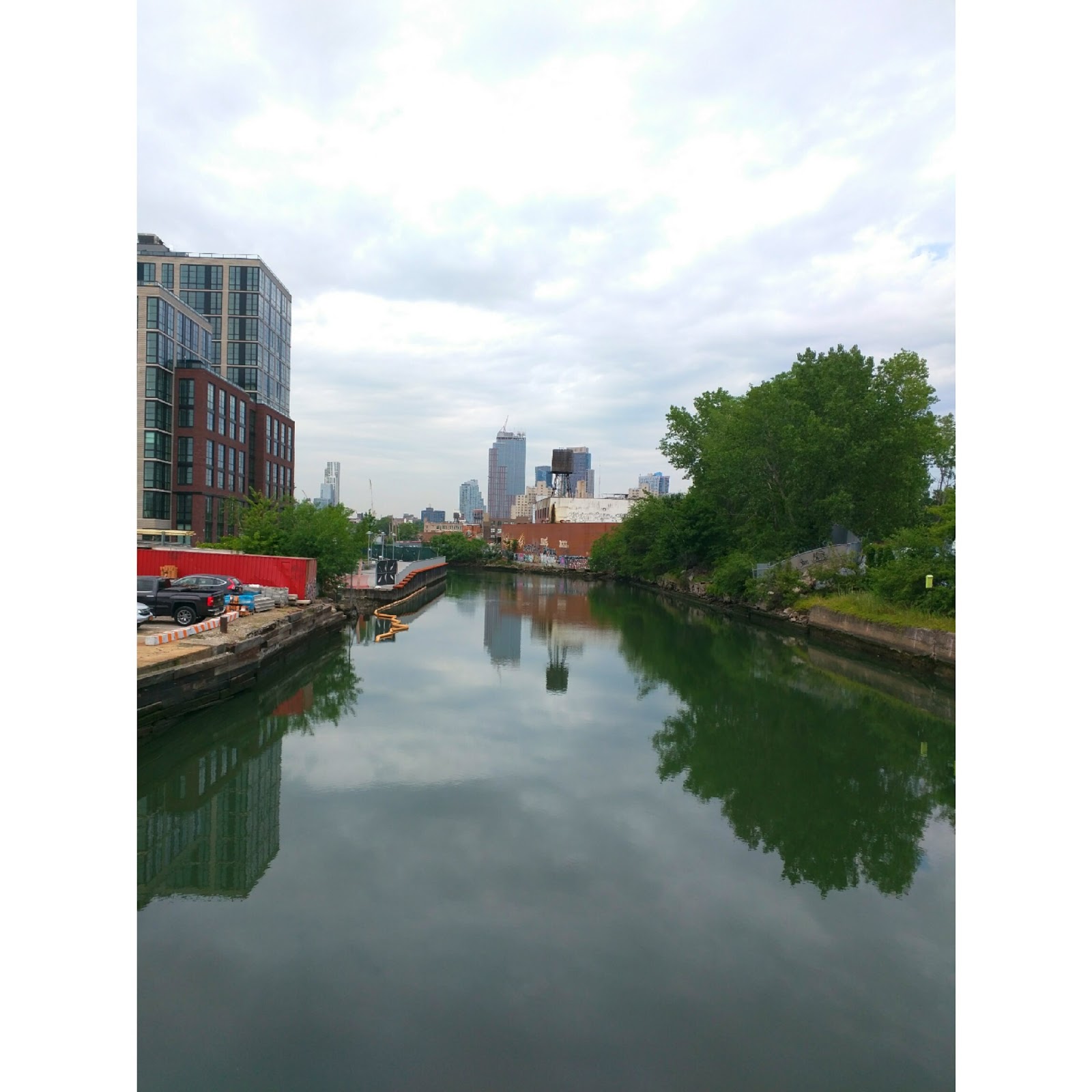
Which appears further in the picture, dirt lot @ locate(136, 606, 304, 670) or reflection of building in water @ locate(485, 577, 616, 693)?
reflection of building in water @ locate(485, 577, 616, 693)

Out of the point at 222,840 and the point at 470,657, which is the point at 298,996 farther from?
the point at 470,657

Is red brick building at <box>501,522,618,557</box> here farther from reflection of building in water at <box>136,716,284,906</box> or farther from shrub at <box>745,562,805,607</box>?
reflection of building in water at <box>136,716,284,906</box>

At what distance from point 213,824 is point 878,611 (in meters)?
23.1

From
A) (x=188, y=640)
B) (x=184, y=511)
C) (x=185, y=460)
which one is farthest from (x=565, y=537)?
(x=188, y=640)

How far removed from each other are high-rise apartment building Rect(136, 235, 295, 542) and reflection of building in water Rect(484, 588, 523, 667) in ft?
55.2

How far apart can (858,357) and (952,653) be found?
21140 mm

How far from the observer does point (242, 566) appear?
28.1 meters

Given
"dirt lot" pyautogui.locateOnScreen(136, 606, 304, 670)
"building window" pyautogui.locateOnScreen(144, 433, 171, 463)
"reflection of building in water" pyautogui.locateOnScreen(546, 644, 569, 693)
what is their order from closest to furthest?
"dirt lot" pyautogui.locateOnScreen(136, 606, 304, 670) < "reflection of building in water" pyautogui.locateOnScreen(546, 644, 569, 693) < "building window" pyautogui.locateOnScreen(144, 433, 171, 463)

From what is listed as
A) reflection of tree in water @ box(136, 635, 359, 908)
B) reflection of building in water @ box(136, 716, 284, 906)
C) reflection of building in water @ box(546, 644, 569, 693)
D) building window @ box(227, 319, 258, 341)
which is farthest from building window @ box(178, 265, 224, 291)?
reflection of building in water @ box(136, 716, 284, 906)

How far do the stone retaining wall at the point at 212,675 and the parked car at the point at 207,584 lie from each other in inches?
83.4

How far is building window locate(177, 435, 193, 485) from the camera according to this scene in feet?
162

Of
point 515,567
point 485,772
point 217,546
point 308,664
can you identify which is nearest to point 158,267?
point 217,546

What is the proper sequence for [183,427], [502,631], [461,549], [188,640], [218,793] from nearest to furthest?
[218,793] → [188,640] → [502,631] → [183,427] → [461,549]

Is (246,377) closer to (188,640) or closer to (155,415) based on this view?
(155,415)
